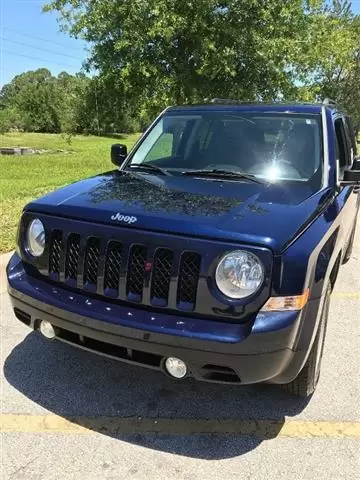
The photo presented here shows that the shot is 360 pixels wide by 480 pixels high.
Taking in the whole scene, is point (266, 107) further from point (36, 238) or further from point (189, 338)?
point (189, 338)

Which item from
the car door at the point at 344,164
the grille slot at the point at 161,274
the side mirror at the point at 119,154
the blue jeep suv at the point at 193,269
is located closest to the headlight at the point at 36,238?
the blue jeep suv at the point at 193,269

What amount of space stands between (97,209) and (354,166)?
221 cm

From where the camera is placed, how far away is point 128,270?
108 inches

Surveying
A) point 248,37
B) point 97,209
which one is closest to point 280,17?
point 248,37

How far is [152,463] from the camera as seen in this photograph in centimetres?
266

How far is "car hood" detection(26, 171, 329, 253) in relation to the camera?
2.65m

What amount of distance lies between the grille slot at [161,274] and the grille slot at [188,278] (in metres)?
0.07

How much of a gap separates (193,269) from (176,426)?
1024mm

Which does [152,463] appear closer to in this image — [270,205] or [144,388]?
[144,388]

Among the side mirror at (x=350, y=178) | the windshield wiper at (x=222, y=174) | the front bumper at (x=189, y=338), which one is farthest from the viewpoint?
the side mirror at (x=350, y=178)

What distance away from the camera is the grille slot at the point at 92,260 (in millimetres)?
2873

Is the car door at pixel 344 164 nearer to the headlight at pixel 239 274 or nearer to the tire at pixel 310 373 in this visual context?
the tire at pixel 310 373

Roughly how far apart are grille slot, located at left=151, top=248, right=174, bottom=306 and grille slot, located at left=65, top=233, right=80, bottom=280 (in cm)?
53

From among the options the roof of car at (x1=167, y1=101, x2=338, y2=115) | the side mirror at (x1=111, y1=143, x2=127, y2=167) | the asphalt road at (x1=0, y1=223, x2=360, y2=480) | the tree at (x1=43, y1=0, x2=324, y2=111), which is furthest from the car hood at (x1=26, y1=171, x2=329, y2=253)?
the tree at (x1=43, y1=0, x2=324, y2=111)
